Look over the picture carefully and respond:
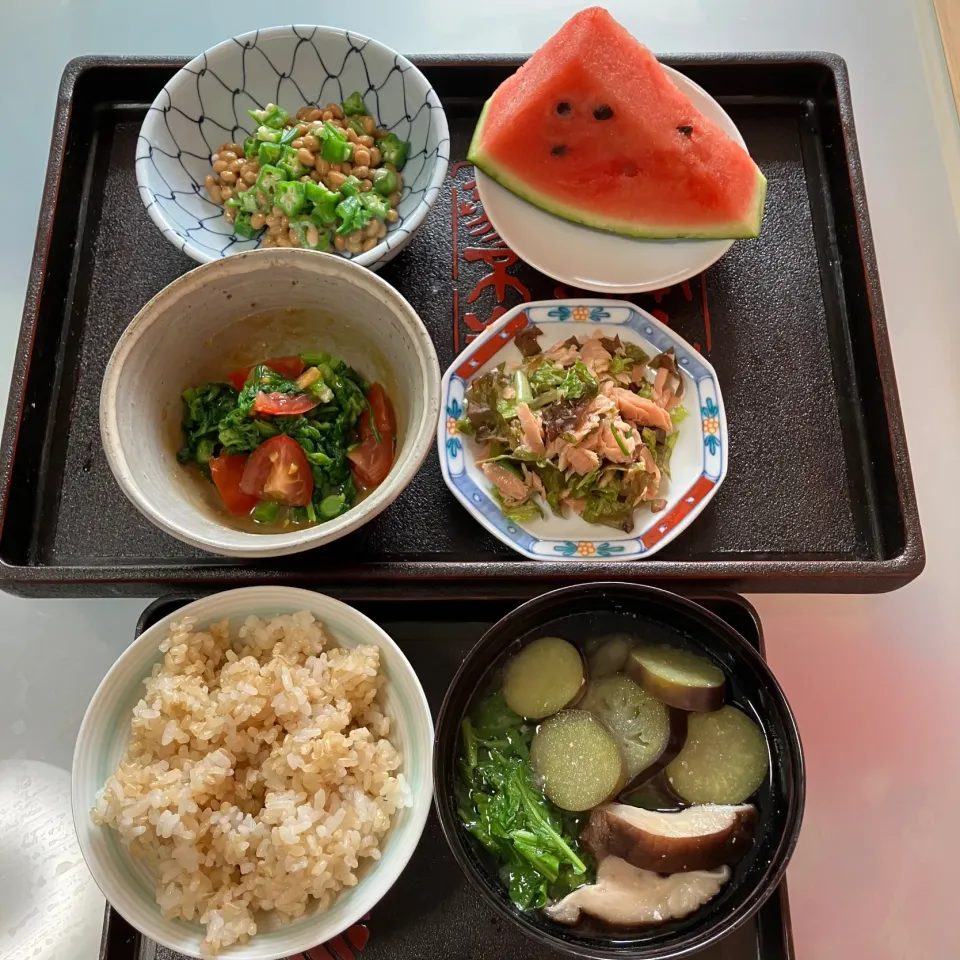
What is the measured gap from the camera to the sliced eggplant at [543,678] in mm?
1374

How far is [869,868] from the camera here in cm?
164

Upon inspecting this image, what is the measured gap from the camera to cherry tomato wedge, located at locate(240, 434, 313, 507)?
1.50m

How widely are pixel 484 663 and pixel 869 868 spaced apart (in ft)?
3.19

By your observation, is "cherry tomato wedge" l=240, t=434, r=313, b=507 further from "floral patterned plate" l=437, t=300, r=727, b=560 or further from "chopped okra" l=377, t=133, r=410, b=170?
"chopped okra" l=377, t=133, r=410, b=170

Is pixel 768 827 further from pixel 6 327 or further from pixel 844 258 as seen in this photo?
pixel 6 327

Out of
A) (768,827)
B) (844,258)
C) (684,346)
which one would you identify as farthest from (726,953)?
(844,258)

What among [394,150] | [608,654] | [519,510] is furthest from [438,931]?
[394,150]

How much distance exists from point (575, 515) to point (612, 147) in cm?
83

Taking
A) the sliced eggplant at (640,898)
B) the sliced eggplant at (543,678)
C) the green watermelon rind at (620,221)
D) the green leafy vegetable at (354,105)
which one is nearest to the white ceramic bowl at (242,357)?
the sliced eggplant at (543,678)

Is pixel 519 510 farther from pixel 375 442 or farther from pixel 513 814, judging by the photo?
pixel 513 814

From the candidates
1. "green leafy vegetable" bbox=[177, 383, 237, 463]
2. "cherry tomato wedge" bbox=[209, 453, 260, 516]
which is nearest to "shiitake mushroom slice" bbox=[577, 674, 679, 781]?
"cherry tomato wedge" bbox=[209, 453, 260, 516]

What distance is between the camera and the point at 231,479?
1.55m

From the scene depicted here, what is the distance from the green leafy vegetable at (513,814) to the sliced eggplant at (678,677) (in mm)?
226

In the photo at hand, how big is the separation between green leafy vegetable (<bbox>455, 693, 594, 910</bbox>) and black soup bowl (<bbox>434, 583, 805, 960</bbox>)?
23mm
